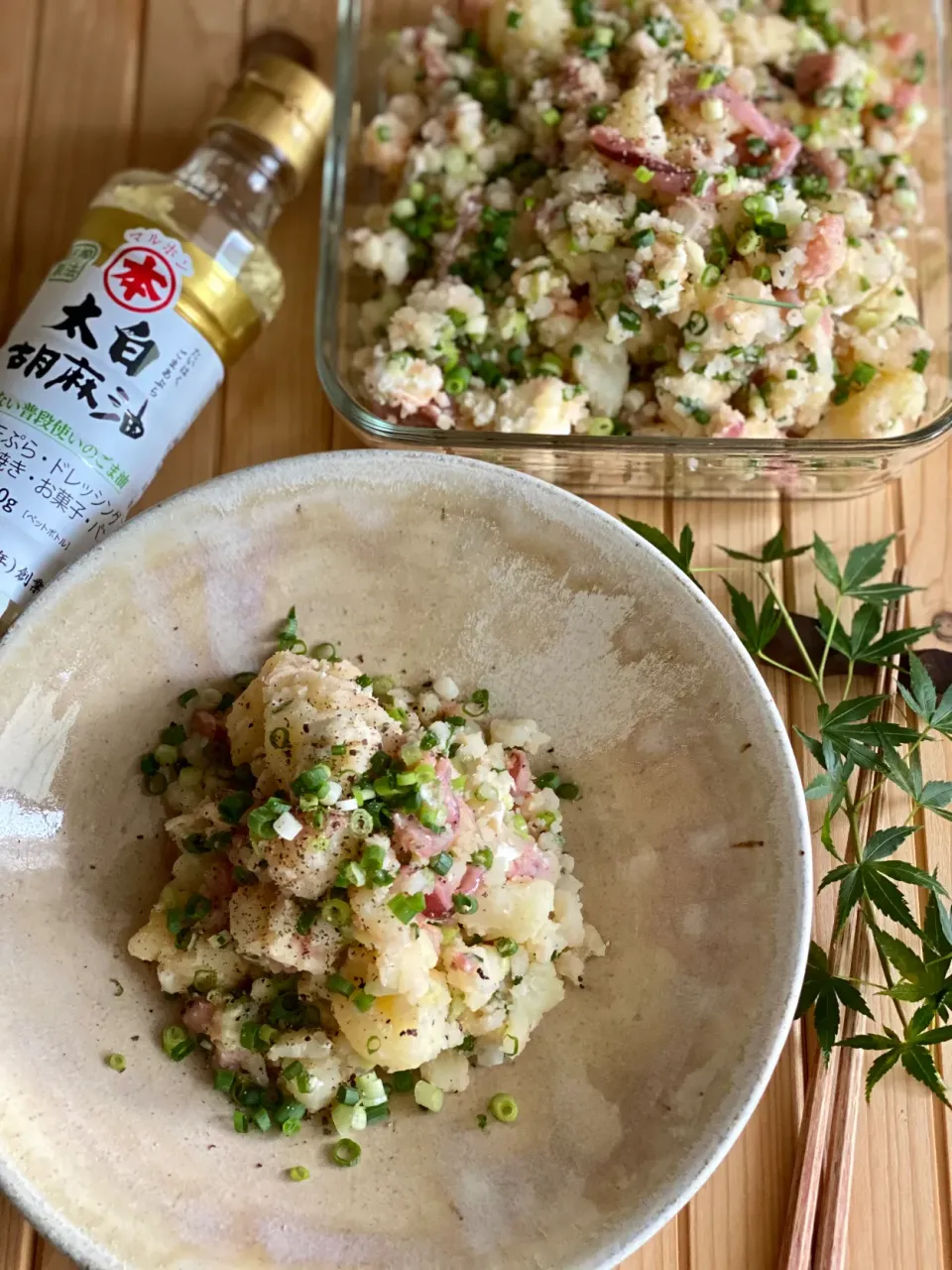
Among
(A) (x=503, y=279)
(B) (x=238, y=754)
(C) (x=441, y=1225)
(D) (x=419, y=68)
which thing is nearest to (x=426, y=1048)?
(C) (x=441, y=1225)

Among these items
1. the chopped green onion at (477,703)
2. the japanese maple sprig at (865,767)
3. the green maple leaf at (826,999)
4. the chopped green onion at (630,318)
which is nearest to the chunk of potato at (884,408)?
the japanese maple sprig at (865,767)

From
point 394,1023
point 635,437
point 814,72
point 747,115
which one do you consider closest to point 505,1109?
point 394,1023

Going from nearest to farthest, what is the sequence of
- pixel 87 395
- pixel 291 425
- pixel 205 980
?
pixel 205 980 → pixel 87 395 → pixel 291 425

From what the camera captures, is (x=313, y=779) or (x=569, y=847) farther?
Result: (x=569, y=847)

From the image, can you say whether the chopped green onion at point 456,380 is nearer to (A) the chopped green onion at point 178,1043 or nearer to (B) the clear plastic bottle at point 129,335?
(B) the clear plastic bottle at point 129,335

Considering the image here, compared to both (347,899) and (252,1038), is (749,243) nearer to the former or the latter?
(347,899)

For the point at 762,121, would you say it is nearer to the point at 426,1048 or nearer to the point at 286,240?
the point at 286,240

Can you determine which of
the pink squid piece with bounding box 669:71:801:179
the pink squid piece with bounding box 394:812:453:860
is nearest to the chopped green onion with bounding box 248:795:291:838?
the pink squid piece with bounding box 394:812:453:860
